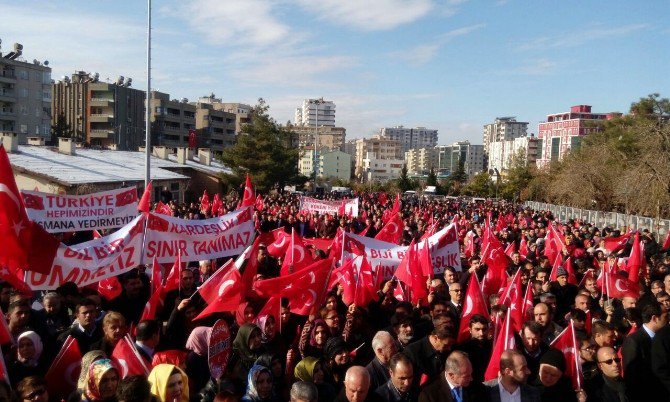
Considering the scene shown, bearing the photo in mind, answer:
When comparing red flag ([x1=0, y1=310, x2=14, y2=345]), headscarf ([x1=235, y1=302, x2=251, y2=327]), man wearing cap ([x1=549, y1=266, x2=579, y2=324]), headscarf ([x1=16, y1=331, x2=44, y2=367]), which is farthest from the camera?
man wearing cap ([x1=549, y1=266, x2=579, y2=324])

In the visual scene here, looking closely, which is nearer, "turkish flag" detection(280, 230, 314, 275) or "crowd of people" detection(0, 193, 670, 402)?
"crowd of people" detection(0, 193, 670, 402)

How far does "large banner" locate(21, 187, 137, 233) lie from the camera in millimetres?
9992

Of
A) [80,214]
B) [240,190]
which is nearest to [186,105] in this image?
[240,190]

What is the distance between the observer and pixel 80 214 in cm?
1070

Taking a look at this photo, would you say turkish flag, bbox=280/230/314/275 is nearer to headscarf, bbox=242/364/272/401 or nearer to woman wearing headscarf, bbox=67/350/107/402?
headscarf, bbox=242/364/272/401

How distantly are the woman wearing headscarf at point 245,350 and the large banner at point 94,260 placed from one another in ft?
9.88

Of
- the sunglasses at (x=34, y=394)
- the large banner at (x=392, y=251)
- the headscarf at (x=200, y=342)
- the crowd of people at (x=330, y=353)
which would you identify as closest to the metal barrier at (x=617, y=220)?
the large banner at (x=392, y=251)

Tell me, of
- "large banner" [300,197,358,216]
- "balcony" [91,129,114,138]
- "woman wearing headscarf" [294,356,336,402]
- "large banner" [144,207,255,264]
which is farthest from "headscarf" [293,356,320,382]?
"balcony" [91,129,114,138]

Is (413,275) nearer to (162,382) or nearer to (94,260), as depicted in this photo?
(94,260)

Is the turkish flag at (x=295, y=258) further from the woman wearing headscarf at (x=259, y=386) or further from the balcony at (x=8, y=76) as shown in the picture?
the balcony at (x=8, y=76)

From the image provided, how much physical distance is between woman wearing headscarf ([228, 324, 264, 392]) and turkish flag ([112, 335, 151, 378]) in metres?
0.80

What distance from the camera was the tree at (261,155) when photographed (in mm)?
42562

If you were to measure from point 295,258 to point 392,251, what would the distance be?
5.07ft

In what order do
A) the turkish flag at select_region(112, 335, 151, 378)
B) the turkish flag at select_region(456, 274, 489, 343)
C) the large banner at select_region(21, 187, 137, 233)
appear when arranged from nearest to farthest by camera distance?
the turkish flag at select_region(112, 335, 151, 378) < the turkish flag at select_region(456, 274, 489, 343) < the large banner at select_region(21, 187, 137, 233)
